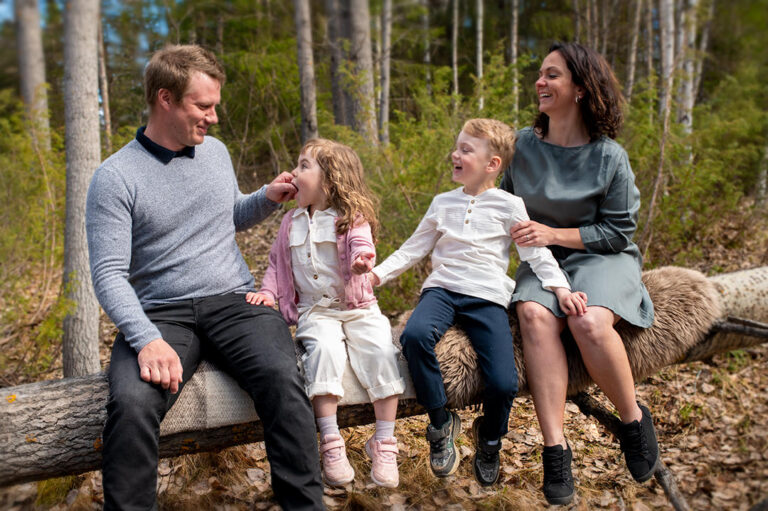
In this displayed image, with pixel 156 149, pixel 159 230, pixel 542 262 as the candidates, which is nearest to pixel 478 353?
pixel 542 262

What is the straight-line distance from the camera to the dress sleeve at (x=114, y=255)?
2.10m

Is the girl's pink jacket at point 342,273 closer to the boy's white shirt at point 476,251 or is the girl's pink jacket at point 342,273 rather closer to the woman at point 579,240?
the boy's white shirt at point 476,251

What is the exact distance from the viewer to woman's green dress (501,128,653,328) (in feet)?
8.55

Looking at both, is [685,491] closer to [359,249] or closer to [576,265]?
[576,265]

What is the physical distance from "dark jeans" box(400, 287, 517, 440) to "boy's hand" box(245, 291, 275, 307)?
0.64 meters

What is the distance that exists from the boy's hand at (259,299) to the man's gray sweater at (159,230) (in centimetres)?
10

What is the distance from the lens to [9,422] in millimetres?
2100

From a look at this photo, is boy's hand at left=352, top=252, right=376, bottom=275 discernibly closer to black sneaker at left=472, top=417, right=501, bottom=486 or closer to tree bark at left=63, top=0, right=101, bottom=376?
black sneaker at left=472, top=417, right=501, bottom=486

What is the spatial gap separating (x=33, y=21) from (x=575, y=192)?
8591 millimetres

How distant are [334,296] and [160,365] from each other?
0.80 metres

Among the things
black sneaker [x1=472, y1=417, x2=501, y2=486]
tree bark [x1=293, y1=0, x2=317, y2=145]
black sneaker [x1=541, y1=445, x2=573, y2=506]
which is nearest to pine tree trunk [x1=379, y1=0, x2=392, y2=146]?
tree bark [x1=293, y1=0, x2=317, y2=145]

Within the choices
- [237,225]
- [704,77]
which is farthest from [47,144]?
[704,77]

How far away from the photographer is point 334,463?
2.20 meters

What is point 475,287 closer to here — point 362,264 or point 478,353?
point 478,353
